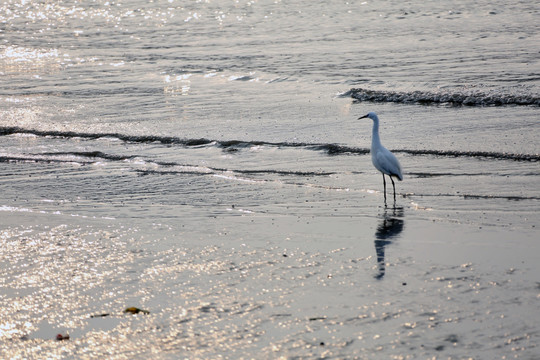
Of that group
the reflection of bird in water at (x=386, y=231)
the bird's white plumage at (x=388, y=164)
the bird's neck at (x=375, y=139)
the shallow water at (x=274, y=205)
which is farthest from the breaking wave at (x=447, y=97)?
the reflection of bird in water at (x=386, y=231)

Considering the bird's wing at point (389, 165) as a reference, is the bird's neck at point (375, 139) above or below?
above

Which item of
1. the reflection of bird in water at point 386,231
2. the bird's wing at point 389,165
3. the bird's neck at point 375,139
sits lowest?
the reflection of bird in water at point 386,231

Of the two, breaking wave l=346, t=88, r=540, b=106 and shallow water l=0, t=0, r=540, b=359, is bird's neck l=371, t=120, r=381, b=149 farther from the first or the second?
breaking wave l=346, t=88, r=540, b=106

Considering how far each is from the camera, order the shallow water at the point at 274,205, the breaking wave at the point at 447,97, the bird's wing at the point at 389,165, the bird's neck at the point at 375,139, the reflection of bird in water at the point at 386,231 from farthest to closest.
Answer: the breaking wave at the point at 447,97, the bird's neck at the point at 375,139, the bird's wing at the point at 389,165, the reflection of bird in water at the point at 386,231, the shallow water at the point at 274,205

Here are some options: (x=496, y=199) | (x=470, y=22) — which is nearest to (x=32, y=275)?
(x=496, y=199)

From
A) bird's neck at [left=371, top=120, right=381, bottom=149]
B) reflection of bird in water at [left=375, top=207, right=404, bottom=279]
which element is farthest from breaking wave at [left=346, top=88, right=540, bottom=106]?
reflection of bird in water at [left=375, top=207, right=404, bottom=279]

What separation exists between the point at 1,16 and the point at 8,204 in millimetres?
31532

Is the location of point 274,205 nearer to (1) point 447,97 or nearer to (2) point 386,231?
(2) point 386,231

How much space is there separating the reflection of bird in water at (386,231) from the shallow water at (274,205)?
40 millimetres

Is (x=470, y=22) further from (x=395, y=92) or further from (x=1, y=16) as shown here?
(x=1, y=16)

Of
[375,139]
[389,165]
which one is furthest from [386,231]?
[375,139]

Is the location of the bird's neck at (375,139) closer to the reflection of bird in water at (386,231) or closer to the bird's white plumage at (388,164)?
the bird's white plumage at (388,164)

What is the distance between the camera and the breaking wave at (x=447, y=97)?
1488 cm

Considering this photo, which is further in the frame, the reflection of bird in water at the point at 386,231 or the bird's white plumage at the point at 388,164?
the bird's white plumage at the point at 388,164
